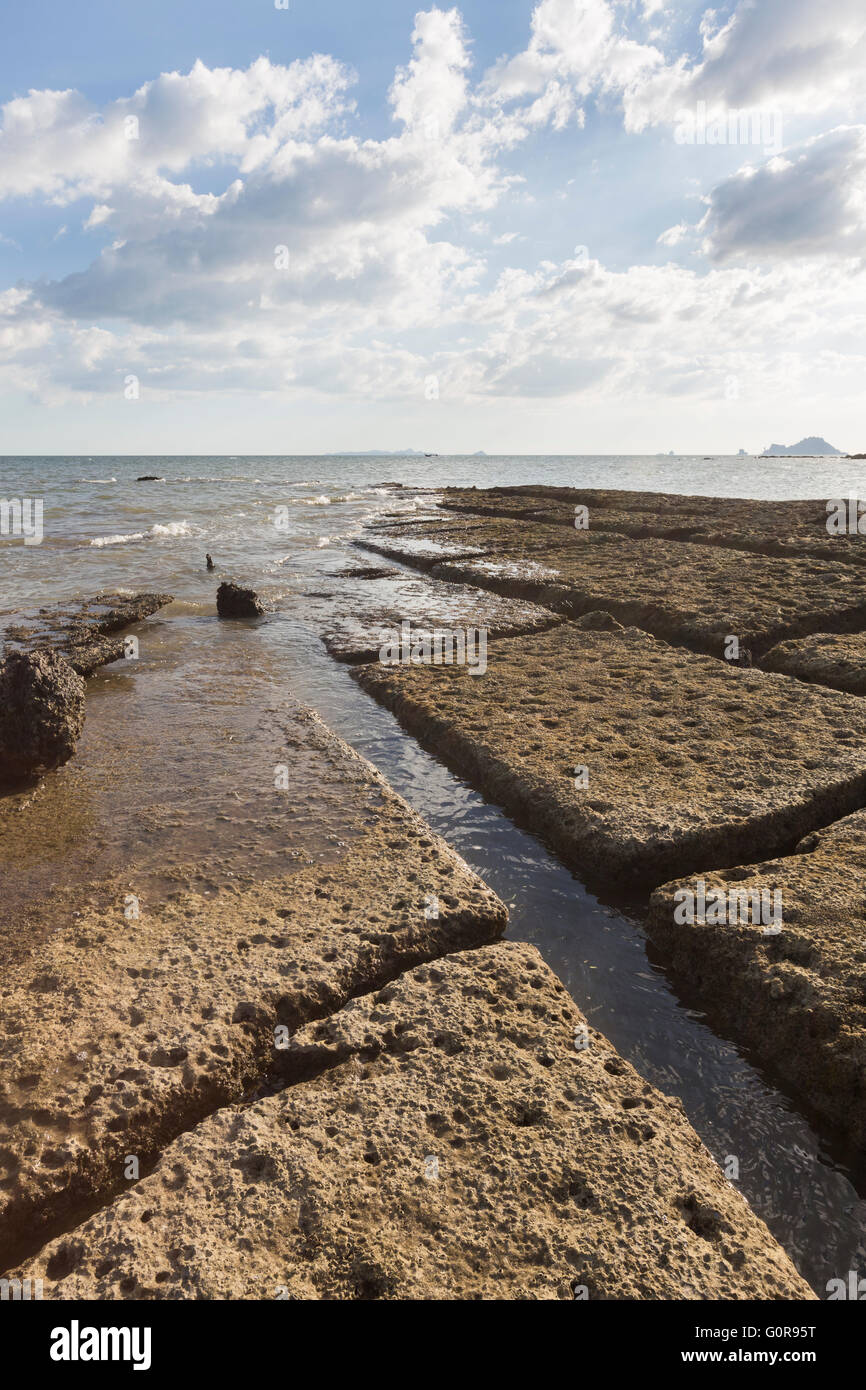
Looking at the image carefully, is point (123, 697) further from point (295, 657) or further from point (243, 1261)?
point (243, 1261)

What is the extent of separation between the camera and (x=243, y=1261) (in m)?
2.10

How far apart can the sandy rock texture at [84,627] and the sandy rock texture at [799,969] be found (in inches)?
270

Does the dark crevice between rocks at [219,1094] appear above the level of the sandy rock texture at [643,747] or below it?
below

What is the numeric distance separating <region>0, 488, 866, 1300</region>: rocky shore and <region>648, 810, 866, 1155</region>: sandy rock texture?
0.6 inches

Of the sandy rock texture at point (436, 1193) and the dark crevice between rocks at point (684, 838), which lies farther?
the dark crevice between rocks at point (684, 838)

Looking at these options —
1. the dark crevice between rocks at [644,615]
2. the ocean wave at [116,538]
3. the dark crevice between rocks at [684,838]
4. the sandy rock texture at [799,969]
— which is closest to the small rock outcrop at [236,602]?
the dark crevice between rocks at [644,615]

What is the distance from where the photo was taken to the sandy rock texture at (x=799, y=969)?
2846 mm

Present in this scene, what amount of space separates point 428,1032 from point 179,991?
1.10 meters

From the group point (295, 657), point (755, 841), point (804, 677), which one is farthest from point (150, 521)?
point (755, 841)

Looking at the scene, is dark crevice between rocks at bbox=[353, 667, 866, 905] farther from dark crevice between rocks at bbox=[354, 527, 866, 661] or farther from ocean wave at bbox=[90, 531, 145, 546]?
ocean wave at bbox=[90, 531, 145, 546]

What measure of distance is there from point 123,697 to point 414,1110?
5.98 m

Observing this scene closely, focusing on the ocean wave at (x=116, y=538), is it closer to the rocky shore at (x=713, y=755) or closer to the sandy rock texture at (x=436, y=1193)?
the rocky shore at (x=713, y=755)

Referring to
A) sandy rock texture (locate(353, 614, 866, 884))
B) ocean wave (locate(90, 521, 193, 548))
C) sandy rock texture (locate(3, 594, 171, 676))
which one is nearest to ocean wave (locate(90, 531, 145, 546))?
ocean wave (locate(90, 521, 193, 548))

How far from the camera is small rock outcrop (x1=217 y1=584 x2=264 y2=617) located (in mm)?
11273
